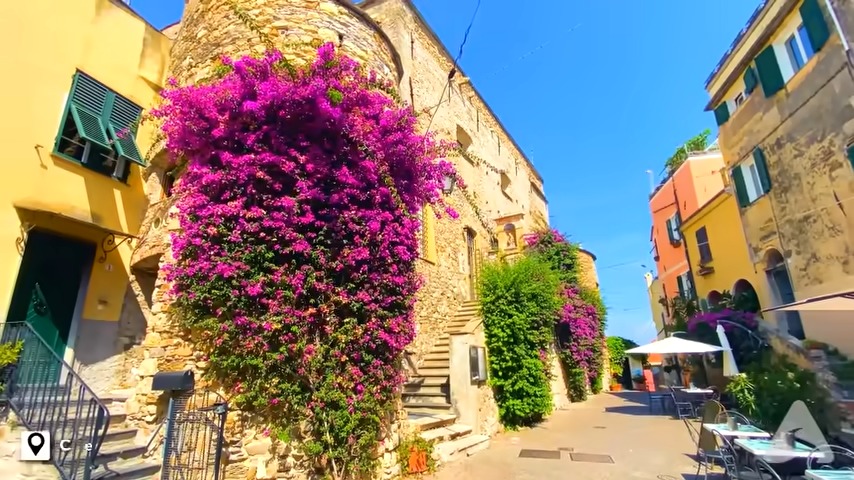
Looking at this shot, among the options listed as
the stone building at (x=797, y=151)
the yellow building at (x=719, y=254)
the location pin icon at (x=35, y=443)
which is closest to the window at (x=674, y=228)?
the yellow building at (x=719, y=254)

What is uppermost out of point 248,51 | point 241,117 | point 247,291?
point 248,51

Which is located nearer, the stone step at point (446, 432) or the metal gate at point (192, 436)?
the metal gate at point (192, 436)

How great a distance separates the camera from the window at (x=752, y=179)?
9914 mm

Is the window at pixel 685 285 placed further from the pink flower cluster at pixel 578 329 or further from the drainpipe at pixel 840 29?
the drainpipe at pixel 840 29

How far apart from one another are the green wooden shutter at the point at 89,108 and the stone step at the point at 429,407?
6.84m

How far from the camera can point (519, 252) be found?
629 inches

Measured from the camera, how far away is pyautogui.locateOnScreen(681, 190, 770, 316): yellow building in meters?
11.3

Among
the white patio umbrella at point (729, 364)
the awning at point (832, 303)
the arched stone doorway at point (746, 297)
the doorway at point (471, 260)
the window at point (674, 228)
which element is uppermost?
the window at point (674, 228)

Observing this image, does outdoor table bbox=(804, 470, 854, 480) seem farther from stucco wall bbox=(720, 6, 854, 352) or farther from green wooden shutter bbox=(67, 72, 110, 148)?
green wooden shutter bbox=(67, 72, 110, 148)

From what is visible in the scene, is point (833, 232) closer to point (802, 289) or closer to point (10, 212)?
point (802, 289)

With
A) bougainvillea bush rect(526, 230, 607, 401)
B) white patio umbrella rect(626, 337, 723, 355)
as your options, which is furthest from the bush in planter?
bougainvillea bush rect(526, 230, 607, 401)

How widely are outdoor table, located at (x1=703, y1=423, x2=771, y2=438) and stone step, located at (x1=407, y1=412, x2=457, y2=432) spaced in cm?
377

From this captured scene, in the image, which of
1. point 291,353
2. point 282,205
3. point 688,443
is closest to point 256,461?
point 291,353

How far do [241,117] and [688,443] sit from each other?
8932mm
